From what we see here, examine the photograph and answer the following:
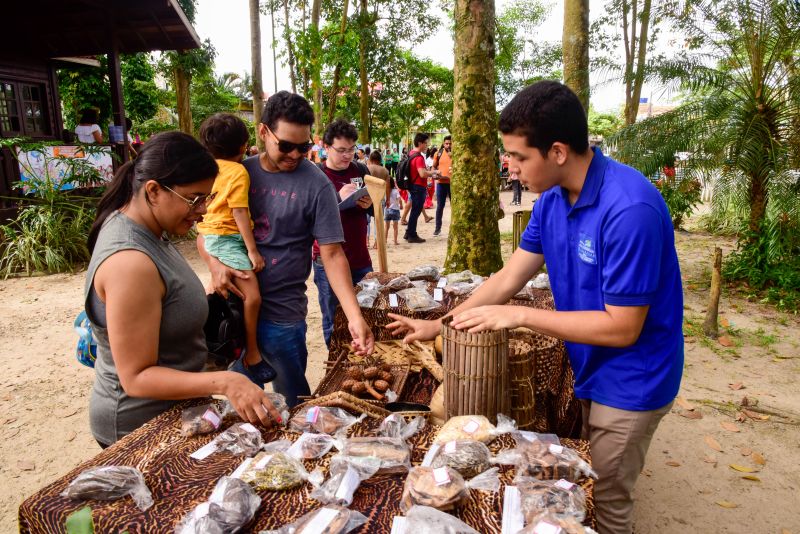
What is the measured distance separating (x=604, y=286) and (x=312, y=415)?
1000 millimetres

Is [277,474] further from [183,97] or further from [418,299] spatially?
[183,97]

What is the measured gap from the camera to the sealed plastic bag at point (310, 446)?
57.9 inches

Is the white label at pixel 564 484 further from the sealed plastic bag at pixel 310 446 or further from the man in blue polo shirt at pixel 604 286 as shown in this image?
the sealed plastic bag at pixel 310 446

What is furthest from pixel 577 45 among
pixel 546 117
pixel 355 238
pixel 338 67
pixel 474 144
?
pixel 338 67

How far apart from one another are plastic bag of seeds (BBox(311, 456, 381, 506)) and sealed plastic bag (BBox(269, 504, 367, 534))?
0.05 meters

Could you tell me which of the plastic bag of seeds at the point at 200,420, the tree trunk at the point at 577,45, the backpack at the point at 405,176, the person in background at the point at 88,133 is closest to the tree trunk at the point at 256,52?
A: the person in background at the point at 88,133

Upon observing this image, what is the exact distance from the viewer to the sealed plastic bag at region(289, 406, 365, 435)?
1621 millimetres

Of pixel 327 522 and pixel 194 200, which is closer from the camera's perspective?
pixel 327 522

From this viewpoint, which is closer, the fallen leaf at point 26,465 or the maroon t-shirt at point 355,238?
the fallen leaf at point 26,465

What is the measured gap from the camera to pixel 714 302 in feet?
16.8

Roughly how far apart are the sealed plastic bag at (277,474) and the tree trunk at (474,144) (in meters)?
4.30

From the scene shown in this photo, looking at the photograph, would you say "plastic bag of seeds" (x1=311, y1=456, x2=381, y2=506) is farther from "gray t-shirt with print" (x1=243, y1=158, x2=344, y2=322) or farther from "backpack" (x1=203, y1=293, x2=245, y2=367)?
"gray t-shirt with print" (x1=243, y1=158, x2=344, y2=322)

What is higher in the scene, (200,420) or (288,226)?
(288,226)

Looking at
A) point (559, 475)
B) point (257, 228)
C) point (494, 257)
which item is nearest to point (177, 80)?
point (494, 257)
